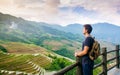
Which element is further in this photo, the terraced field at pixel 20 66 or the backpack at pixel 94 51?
the terraced field at pixel 20 66

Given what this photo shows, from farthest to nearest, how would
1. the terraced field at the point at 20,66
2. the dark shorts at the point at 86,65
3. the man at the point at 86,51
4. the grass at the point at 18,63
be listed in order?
1. the grass at the point at 18,63
2. the terraced field at the point at 20,66
3. the dark shorts at the point at 86,65
4. the man at the point at 86,51

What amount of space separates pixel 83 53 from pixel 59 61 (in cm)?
9556

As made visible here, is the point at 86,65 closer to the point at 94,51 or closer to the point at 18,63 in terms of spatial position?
the point at 94,51

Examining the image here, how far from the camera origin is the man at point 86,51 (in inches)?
214

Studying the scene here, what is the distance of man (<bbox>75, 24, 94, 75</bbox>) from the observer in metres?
5.44

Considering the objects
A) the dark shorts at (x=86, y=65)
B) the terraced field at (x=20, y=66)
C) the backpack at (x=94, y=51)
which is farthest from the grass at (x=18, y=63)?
the backpack at (x=94, y=51)

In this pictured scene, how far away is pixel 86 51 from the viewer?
17.8ft

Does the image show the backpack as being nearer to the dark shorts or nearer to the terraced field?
the dark shorts

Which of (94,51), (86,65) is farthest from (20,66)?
(94,51)

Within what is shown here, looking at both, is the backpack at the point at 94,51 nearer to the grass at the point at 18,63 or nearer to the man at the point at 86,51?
the man at the point at 86,51

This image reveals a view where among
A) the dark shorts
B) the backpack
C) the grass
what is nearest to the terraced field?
the grass

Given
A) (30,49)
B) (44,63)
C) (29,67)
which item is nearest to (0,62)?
(29,67)

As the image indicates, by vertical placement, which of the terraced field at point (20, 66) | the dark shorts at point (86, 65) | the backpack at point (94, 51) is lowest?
the terraced field at point (20, 66)

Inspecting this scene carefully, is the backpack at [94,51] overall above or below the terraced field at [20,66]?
above
